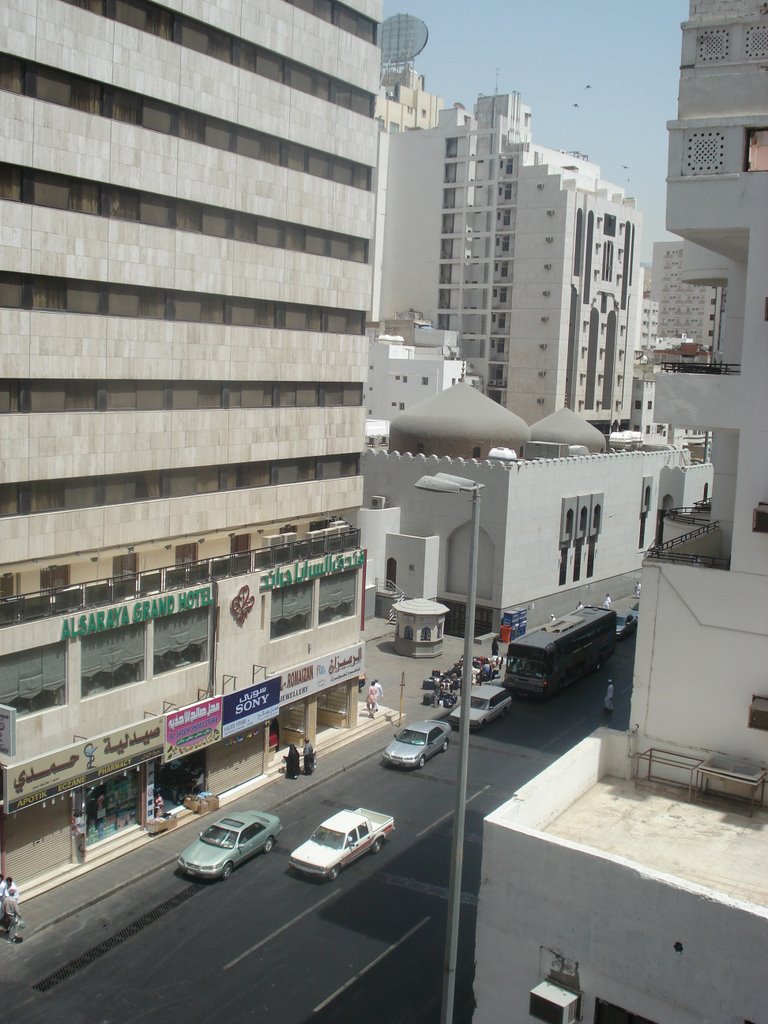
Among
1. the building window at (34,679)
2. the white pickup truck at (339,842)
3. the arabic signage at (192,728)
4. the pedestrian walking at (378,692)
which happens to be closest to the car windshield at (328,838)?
the white pickup truck at (339,842)

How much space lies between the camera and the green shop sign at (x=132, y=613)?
27438 mm

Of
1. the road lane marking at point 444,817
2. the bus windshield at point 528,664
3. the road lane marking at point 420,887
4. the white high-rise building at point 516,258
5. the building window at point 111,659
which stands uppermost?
the white high-rise building at point 516,258

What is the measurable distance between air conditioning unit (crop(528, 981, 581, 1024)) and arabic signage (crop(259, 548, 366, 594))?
72.4ft

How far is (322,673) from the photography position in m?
37.9

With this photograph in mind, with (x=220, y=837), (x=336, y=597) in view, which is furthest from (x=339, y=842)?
(x=336, y=597)

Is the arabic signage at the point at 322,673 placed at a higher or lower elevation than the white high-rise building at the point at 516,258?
lower

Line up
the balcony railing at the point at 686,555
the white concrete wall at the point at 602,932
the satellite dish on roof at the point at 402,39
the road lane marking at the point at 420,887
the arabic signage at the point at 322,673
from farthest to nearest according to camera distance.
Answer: the satellite dish on roof at the point at 402,39, the arabic signage at the point at 322,673, the road lane marking at the point at 420,887, the balcony railing at the point at 686,555, the white concrete wall at the point at 602,932

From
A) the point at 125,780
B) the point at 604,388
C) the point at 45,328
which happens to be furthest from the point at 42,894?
the point at 604,388

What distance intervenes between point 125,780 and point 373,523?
2701cm

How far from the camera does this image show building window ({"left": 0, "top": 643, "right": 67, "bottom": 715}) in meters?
25.8

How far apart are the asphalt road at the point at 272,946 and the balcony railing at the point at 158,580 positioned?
7.51 meters

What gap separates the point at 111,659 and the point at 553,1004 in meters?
18.5

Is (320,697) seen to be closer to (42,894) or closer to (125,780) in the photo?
(125,780)

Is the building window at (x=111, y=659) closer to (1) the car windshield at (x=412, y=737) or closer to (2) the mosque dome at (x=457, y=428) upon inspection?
(1) the car windshield at (x=412, y=737)
